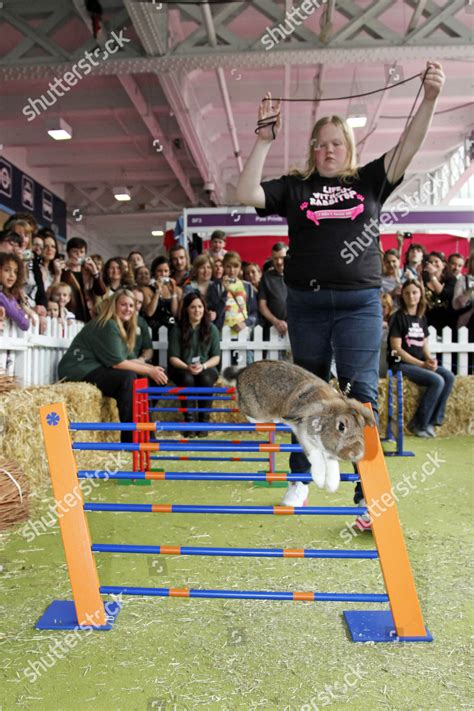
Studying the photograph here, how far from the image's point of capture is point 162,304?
6.16 m

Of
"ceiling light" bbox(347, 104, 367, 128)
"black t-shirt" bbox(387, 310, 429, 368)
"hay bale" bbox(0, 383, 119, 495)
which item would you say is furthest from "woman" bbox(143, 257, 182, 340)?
"ceiling light" bbox(347, 104, 367, 128)

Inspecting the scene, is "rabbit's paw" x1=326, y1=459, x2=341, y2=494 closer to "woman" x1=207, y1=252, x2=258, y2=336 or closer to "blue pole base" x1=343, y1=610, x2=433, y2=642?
"blue pole base" x1=343, y1=610, x2=433, y2=642

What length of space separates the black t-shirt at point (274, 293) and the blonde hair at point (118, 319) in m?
1.60

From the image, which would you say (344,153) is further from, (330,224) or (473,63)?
(473,63)

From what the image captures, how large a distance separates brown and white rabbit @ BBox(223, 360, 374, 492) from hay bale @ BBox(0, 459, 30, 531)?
51.4 inches

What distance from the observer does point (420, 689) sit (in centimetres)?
148

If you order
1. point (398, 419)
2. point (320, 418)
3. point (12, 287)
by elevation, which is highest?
point (12, 287)

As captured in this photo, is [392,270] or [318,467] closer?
[318,467]

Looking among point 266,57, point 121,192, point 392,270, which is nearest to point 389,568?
point 392,270

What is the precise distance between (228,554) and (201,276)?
14.5 ft

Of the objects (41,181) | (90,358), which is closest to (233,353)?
(90,358)

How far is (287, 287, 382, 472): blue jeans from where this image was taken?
92.7 inches

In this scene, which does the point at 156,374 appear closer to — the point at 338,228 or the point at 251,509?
the point at 338,228

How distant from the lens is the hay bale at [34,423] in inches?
130
